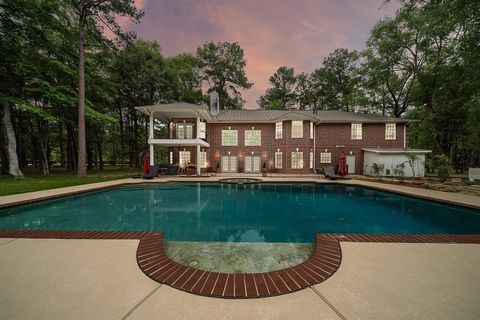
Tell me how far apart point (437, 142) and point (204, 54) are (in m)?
34.3

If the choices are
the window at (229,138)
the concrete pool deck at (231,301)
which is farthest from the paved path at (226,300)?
the window at (229,138)

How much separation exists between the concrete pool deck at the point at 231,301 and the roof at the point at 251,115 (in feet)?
45.8

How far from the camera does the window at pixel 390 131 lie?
62.6ft

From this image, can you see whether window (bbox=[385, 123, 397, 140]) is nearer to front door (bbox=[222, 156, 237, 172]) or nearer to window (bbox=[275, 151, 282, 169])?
window (bbox=[275, 151, 282, 169])

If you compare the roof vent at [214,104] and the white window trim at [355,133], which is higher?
the roof vent at [214,104]

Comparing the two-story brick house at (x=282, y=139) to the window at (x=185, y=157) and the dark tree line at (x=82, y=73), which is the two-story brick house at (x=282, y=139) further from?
the dark tree line at (x=82, y=73)

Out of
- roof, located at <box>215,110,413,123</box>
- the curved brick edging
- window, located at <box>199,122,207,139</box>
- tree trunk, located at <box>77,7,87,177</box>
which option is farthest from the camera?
window, located at <box>199,122,207,139</box>

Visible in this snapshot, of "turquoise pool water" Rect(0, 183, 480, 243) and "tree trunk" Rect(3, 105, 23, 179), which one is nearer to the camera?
"turquoise pool water" Rect(0, 183, 480, 243)

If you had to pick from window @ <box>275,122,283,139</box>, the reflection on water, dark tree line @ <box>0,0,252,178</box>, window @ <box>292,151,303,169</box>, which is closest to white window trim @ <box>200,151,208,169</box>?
window @ <box>275,122,283,139</box>

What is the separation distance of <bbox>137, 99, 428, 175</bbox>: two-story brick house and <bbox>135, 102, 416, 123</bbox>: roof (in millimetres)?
82

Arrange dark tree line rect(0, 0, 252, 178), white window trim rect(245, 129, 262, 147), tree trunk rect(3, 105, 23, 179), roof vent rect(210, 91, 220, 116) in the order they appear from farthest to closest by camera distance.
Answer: roof vent rect(210, 91, 220, 116) < white window trim rect(245, 129, 262, 147) < dark tree line rect(0, 0, 252, 178) < tree trunk rect(3, 105, 23, 179)

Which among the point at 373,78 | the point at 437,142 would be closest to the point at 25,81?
the point at 373,78

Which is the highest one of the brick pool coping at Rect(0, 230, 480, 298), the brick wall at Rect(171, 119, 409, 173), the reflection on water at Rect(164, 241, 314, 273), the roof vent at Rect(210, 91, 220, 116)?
the roof vent at Rect(210, 91, 220, 116)

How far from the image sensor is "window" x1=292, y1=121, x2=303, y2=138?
18281 mm
